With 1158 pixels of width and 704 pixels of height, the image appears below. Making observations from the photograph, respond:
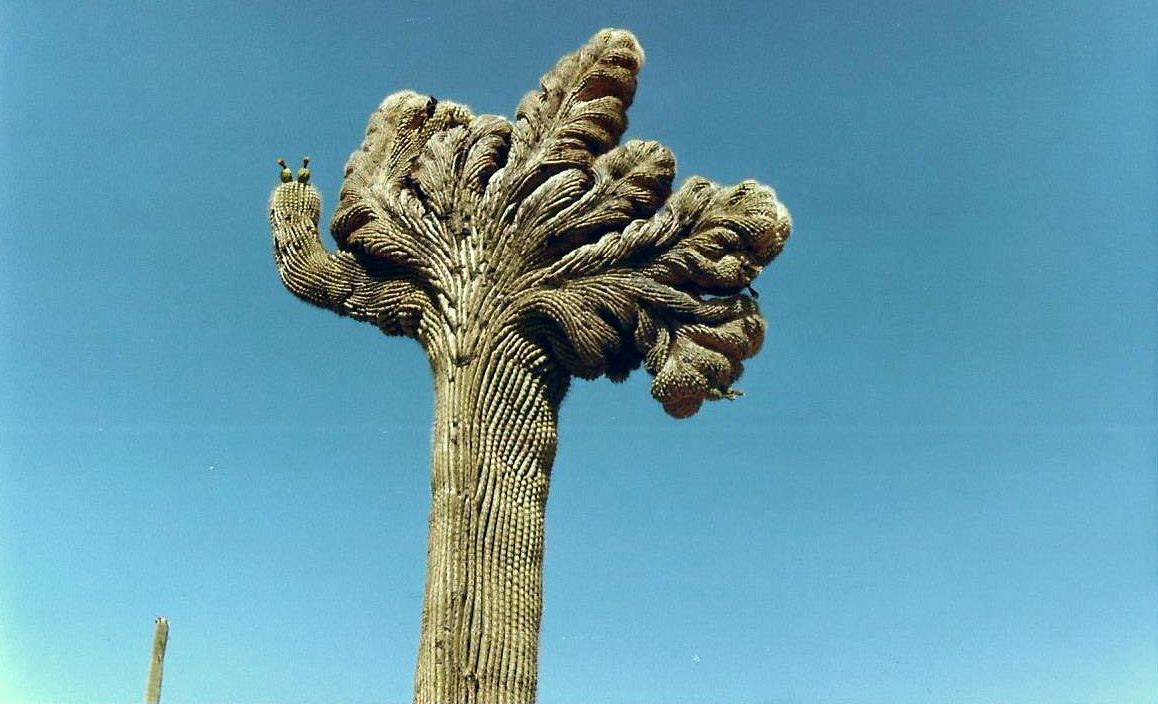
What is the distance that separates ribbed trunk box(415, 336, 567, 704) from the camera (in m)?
8.66

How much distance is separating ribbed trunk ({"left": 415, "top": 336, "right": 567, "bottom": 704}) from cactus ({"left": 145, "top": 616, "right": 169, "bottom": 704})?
7.15ft

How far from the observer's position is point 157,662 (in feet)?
32.2

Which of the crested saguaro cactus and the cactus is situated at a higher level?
the crested saguaro cactus

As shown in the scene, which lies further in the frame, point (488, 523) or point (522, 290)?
point (522, 290)

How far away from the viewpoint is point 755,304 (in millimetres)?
9406

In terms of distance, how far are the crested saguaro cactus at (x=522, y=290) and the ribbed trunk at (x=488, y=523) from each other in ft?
0.04

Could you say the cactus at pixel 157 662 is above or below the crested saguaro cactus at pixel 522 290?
below

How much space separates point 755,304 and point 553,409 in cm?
153

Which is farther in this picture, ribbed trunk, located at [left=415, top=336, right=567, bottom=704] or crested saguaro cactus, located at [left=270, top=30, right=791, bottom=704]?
crested saguaro cactus, located at [left=270, top=30, right=791, bottom=704]

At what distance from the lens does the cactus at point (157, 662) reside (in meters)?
9.71

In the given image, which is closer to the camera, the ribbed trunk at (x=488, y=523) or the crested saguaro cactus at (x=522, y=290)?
the ribbed trunk at (x=488, y=523)

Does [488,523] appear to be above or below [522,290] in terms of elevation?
below

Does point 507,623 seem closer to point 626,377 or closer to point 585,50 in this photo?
point 626,377

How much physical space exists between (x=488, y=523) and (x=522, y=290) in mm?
1611
